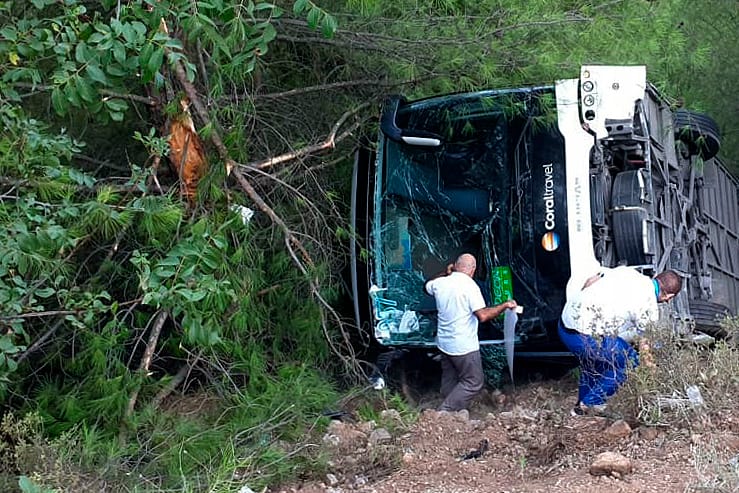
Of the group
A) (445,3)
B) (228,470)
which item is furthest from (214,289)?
(445,3)

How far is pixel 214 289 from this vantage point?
486 centimetres

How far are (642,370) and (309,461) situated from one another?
164cm

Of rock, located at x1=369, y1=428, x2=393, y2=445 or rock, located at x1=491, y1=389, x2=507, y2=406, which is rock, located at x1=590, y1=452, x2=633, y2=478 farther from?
rock, located at x1=491, y1=389, x2=507, y2=406

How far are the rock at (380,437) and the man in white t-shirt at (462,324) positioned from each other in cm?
146

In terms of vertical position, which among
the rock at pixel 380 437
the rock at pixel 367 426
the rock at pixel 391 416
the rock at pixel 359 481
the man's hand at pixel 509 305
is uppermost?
the man's hand at pixel 509 305

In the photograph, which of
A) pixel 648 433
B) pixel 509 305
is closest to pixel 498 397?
pixel 509 305

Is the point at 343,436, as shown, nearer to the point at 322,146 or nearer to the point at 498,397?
the point at 498,397

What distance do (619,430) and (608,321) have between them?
1132 millimetres

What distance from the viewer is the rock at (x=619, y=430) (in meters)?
5.21

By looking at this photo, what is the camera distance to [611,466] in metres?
4.68

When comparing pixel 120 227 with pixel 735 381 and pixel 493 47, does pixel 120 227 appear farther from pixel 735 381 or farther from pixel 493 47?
pixel 735 381

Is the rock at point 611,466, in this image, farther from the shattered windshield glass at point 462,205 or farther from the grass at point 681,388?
the shattered windshield glass at point 462,205

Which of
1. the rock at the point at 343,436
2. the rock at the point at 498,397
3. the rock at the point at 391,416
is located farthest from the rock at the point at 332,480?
the rock at the point at 498,397

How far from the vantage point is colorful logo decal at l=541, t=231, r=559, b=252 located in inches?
283
